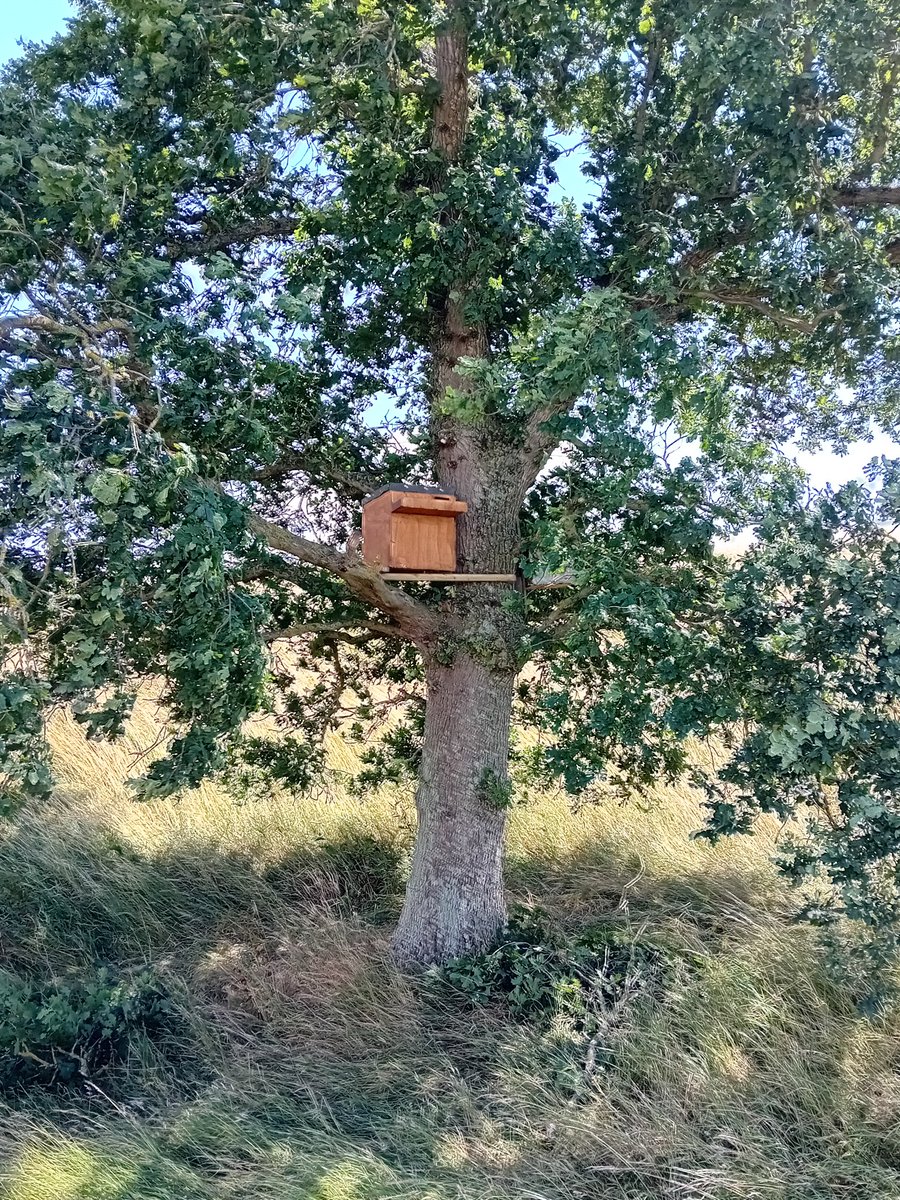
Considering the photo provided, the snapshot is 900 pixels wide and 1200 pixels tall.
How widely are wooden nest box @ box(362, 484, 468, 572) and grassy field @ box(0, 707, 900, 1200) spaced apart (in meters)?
1.65

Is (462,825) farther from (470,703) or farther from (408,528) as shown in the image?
(408,528)

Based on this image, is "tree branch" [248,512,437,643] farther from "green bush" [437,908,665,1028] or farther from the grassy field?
"green bush" [437,908,665,1028]

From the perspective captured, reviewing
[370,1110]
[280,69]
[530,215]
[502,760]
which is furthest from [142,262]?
[370,1110]

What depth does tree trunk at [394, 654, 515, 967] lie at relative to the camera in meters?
5.06

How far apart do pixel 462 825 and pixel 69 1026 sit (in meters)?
2.29

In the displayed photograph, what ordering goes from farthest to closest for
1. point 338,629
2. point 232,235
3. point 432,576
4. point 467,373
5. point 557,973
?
point 338,629, point 232,235, point 557,973, point 432,576, point 467,373

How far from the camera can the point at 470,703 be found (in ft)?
16.8

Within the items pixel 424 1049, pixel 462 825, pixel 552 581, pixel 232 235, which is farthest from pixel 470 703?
pixel 232 235

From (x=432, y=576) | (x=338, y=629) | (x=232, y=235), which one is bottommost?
(x=338, y=629)

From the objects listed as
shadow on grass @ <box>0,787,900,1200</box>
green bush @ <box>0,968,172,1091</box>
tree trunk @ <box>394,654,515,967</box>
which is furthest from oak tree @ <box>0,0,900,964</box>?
green bush @ <box>0,968,172,1091</box>

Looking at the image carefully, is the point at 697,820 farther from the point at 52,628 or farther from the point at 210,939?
the point at 52,628

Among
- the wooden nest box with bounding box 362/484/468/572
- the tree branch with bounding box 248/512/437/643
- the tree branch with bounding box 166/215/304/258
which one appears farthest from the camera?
the tree branch with bounding box 166/215/304/258

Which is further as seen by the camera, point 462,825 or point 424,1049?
point 462,825

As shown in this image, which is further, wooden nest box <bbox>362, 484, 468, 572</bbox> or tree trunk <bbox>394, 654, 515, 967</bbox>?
tree trunk <bbox>394, 654, 515, 967</bbox>
